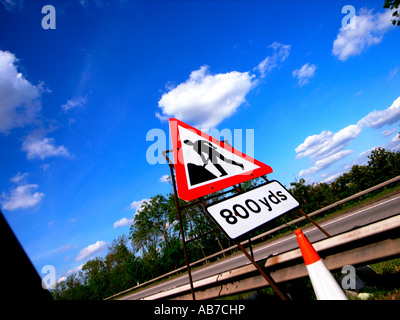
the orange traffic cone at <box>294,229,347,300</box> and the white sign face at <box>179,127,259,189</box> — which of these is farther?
the white sign face at <box>179,127,259,189</box>

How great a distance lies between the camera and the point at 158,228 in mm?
37531

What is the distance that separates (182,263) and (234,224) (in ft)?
93.2

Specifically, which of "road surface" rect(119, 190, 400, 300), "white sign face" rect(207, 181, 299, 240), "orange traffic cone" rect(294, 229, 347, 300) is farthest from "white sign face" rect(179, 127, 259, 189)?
"road surface" rect(119, 190, 400, 300)

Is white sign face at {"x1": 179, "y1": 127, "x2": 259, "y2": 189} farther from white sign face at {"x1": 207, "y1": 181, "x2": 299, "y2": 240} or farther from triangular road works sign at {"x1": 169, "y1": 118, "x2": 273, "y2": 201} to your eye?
white sign face at {"x1": 207, "y1": 181, "x2": 299, "y2": 240}

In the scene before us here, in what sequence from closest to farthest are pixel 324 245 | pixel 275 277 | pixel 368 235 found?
pixel 368 235
pixel 324 245
pixel 275 277

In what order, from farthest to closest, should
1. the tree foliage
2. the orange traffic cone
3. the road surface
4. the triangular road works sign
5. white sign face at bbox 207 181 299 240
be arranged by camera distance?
the tree foliage → the road surface → the triangular road works sign → white sign face at bbox 207 181 299 240 → the orange traffic cone

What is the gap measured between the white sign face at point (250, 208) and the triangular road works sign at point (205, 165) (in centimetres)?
29

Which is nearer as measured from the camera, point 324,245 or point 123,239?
point 324,245

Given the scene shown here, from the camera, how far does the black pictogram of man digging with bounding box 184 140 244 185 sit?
80.7 inches

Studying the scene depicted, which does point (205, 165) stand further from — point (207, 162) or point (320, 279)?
point (320, 279)

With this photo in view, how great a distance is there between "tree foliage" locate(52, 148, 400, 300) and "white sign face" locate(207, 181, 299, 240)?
7.42m

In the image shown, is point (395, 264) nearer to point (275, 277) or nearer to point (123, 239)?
point (275, 277)

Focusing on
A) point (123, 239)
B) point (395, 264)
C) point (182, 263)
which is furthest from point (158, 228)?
point (395, 264)
